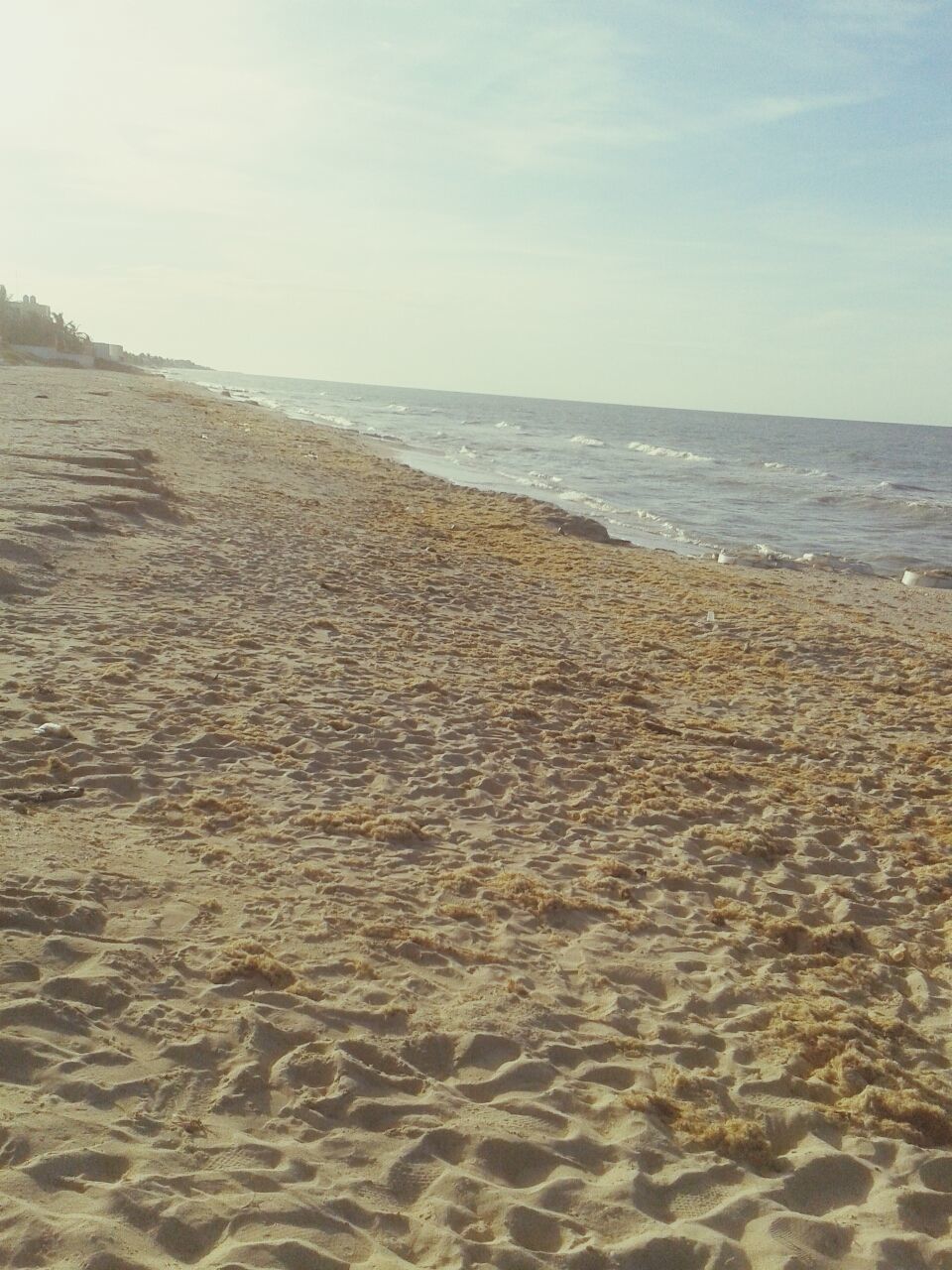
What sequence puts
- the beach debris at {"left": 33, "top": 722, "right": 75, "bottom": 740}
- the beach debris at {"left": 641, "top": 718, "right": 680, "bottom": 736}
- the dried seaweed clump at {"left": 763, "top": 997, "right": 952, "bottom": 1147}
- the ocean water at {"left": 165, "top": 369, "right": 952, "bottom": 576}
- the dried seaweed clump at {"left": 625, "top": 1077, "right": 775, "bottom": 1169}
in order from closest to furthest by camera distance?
the dried seaweed clump at {"left": 625, "top": 1077, "right": 775, "bottom": 1169} < the dried seaweed clump at {"left": 763, "top": 997, "right": 952, "bottom": 1147} < the beach debris at {"left": 33, "top": 722, "right": 75, "bottom": 740} < the beach debris at {"left": 641, "top": 718, "right": 680, "bottom": 736} < the ocean water at {"left": 165, "top": 369, "right": 952, "bottom": 576}

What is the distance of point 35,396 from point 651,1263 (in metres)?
21.6

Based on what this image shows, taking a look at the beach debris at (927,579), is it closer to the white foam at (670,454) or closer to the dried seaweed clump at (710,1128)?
the dried seaweed clump at (710,1128)

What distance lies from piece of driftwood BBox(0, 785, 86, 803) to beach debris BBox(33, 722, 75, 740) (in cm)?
59

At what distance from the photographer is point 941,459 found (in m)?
65.8

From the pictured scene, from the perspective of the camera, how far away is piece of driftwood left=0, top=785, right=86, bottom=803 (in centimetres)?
464

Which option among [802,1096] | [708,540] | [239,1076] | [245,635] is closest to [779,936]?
[802,1096]

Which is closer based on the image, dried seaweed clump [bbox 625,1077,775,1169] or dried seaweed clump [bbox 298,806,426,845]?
dried seaweed clump [bbox 625,1077,775,1169]

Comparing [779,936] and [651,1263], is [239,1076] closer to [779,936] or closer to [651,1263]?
[651,1263]

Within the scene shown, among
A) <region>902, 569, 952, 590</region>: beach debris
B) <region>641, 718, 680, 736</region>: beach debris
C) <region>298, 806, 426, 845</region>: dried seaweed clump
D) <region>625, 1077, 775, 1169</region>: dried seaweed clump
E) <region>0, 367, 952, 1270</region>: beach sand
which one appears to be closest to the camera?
<region>0, 367, 952, 1270</region>: beach sand

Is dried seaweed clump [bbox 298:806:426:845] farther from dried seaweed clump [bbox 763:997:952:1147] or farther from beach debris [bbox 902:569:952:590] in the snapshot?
beach debris [bbox 902:569:952:590]

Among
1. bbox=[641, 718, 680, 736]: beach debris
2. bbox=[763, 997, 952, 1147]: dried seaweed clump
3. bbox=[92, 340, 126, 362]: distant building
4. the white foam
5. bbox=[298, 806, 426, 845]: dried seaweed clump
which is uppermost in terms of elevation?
bbox=[92, 340, 126, 362]: distant building

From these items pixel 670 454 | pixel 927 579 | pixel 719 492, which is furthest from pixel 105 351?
pixel 927 579

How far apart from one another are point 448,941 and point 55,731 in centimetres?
255

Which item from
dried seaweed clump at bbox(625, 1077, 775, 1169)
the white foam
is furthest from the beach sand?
the white foam
